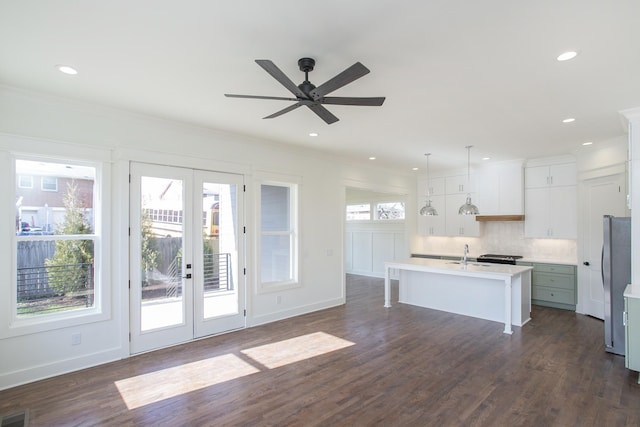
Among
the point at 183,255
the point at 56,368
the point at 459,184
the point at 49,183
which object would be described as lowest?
the point at 56,368

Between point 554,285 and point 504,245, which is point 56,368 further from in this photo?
point 504,245

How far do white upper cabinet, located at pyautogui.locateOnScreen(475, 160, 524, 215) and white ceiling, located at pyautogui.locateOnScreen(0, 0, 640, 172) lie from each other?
249 centimetres

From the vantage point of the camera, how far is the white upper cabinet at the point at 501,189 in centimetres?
669

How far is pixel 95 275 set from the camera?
3.71 m

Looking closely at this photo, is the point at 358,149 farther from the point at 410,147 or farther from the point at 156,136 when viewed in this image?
the point at 156,136

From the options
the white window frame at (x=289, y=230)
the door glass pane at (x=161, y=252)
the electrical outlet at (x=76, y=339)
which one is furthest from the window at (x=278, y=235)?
the electrical outlet at (x=76, y=339)

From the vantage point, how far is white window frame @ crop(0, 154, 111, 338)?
322 centimetres

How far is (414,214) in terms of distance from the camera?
8383 mm

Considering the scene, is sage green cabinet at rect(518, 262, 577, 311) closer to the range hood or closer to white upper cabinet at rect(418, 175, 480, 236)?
the range hood

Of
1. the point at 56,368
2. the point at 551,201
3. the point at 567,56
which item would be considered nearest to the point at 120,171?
the point at 56,368

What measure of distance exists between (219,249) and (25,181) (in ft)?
7.26

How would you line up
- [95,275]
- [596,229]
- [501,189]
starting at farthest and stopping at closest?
[501,189], [596,229], [95,275]

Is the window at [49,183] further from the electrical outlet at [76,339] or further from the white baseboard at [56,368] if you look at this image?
the white baseboard at [56,368]

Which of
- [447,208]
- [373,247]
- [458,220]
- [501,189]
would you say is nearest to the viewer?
[501,189]
